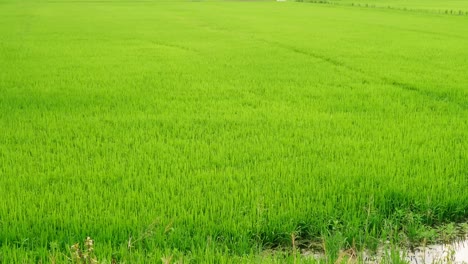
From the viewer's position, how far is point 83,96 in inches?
271

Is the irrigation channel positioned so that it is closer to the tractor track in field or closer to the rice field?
the rice field

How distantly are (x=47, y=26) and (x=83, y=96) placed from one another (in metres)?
13.2

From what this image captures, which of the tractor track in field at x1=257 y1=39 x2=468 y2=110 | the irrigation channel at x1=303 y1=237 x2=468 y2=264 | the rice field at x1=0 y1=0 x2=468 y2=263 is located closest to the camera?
the irrigation channel at x1=303 y1=237 x2=468 y2=264

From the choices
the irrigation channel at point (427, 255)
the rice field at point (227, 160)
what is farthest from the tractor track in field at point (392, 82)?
the irrigation channel at point (427, 255)

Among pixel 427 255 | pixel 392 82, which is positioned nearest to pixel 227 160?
pixel 427 255

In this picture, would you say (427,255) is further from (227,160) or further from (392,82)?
(392,82)

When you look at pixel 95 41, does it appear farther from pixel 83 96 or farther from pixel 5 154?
pixel 5 154

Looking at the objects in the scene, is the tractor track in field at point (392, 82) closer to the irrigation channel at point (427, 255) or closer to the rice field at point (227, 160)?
the rice field at point (227, 160)

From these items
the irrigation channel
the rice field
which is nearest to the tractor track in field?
the rice field

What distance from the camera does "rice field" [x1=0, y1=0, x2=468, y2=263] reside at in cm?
304

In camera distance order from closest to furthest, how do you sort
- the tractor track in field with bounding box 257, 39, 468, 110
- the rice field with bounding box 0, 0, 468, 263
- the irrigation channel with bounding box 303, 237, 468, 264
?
the irrigation channel with bounding box 303, 237, 468, 264
the rice field with bounding box 0, 0, 468, 263
the tractor track in field with bounding box 257, 39, 468, 110

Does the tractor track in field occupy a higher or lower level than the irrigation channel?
higher

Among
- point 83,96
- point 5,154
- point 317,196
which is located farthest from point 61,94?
point 317,196

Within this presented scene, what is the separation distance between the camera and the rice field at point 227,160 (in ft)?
9.98
